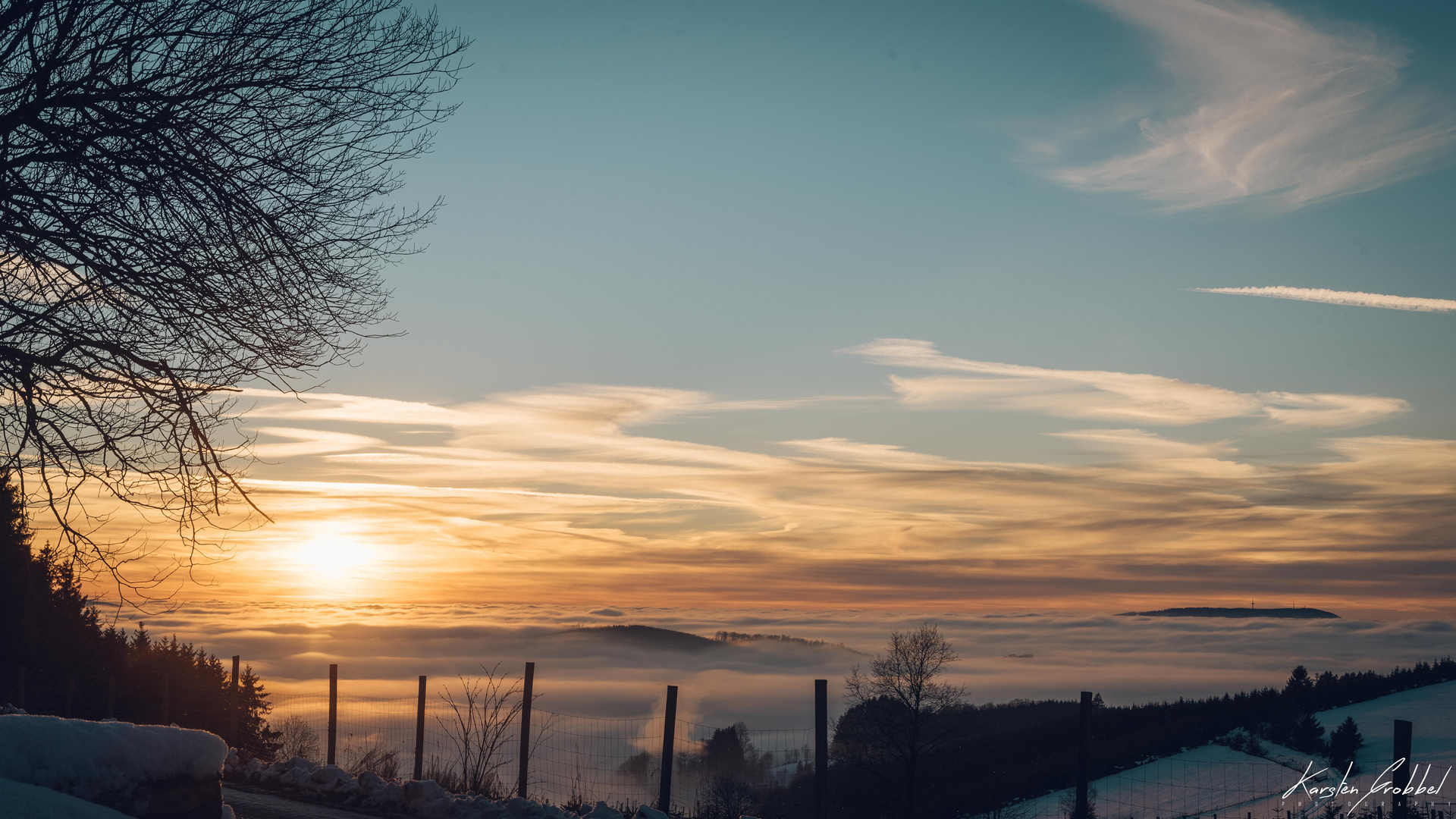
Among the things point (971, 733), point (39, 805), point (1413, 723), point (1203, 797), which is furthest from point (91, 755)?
point (971, 733)

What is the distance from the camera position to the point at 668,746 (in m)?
10.8

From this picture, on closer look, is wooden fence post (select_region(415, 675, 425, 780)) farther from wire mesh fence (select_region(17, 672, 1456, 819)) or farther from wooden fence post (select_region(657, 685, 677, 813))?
wooden fence post (select_region(657, 685, 677, 813))

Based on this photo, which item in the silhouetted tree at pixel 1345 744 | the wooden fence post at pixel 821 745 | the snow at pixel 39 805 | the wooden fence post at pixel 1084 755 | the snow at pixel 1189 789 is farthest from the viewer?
the silhouetted tree at pixel 1345 744

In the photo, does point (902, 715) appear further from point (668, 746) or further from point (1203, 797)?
point (668, 746)

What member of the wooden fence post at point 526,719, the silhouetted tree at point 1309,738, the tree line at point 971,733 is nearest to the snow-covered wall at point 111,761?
the wooden fence post at point 526,719

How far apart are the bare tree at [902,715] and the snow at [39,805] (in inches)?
1511

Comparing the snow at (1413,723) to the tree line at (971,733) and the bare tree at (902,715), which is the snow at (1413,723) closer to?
the tree line at (971,733)

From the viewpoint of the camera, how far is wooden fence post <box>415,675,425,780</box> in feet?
41.0

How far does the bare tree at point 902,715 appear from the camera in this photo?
137 ft

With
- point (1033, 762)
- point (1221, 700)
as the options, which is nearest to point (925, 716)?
point (1033, 762)

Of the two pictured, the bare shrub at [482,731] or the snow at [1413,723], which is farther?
the snow at [1413,723]

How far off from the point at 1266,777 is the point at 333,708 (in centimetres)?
2671

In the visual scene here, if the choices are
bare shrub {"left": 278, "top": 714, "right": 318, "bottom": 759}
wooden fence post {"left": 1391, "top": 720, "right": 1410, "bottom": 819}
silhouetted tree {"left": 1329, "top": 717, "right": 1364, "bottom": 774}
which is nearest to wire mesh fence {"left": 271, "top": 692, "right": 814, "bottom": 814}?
wooden fence post {"left": 1391, "top": 720, "right": 1410, "bottom": 819}

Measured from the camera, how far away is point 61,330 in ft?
23.3
